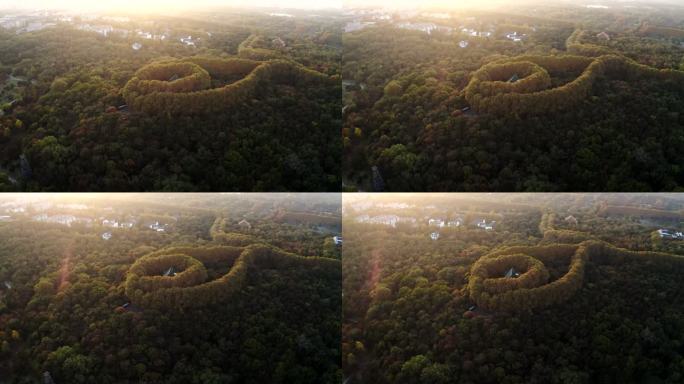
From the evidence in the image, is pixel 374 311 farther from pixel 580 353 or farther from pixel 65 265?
pixel 65 265

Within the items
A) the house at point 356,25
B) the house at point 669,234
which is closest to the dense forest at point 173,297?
the house at point 356,25

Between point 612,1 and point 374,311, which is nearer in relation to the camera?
point 374,311

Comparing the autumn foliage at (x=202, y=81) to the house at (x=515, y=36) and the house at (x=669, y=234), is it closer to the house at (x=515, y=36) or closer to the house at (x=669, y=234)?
the house at (x=515, y=36)

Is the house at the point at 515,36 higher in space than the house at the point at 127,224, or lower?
higher

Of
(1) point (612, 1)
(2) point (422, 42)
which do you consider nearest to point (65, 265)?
(2) point (422, 42)

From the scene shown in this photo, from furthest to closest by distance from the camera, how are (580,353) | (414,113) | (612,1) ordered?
1. (612,1)
2. (414,113)
3. (580,353)

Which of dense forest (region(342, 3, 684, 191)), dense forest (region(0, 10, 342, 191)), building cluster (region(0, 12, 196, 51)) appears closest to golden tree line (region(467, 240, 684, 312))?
dense forest (region(342, 3, 684, 191))
